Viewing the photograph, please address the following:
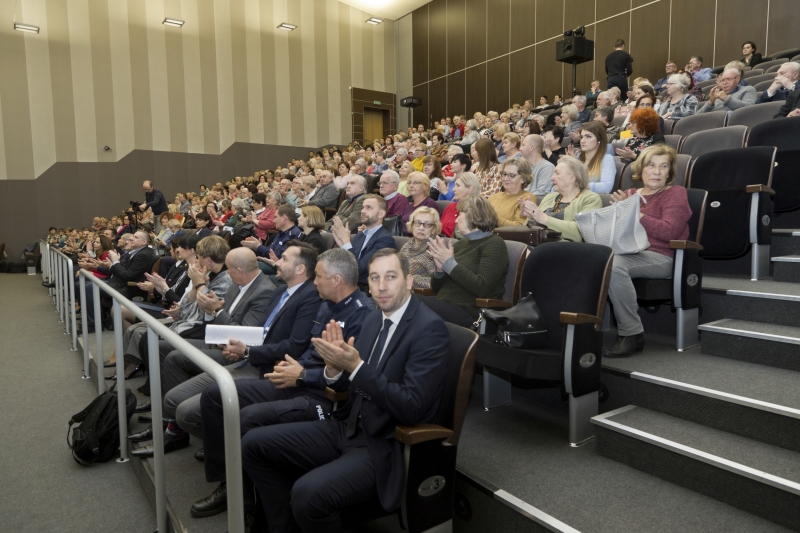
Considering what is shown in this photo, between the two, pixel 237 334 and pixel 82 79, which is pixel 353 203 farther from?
pixel 82 79

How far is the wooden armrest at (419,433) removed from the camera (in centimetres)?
140

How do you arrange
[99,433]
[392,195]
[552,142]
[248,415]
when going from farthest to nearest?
1. [552,142]
2. [392,195]
3. [99,433]
4. [248,415]

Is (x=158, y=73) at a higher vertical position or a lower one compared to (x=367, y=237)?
higher

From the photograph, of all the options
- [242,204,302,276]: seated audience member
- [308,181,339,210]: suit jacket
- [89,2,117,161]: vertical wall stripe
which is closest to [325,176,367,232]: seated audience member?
[242,204,302,276]: seated audience member

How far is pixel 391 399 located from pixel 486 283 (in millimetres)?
1081

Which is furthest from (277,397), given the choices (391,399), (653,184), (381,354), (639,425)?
(653,184)

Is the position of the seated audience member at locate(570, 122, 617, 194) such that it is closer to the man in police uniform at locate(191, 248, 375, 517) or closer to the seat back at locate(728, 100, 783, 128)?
the seat back at locate(728, 100, 783, 128)

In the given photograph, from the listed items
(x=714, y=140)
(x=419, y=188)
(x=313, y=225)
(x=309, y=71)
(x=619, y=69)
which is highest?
(x=309, y=71)

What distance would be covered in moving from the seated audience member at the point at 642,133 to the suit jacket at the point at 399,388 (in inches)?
103

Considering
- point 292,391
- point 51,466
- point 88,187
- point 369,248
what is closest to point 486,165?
point 369,248

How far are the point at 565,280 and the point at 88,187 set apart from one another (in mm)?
12454

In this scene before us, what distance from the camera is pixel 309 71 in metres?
14.0

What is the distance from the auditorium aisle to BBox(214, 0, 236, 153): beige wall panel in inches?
355

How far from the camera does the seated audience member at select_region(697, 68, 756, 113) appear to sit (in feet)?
15.0
